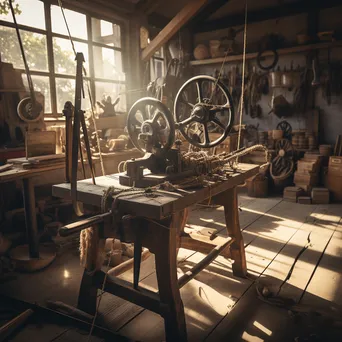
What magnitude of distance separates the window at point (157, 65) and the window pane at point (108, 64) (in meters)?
1.09

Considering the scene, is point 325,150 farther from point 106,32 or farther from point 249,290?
point 106,32

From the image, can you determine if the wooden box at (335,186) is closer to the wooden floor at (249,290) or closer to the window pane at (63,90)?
the wooden floor at (249,290)

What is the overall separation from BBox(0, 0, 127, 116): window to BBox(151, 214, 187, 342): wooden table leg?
97.1 inches

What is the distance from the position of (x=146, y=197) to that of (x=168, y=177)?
1.19ft

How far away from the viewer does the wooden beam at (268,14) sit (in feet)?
19.8

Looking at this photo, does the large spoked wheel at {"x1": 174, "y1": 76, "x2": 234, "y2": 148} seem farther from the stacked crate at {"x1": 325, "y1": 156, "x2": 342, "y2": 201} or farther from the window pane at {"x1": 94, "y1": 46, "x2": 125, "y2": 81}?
the stacked crate at {"x1": 325, "y1": 156, "x2": 342, "y2": 201}

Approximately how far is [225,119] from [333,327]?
17.4 feet

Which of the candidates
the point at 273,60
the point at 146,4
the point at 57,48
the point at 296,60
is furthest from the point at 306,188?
the point at 57,48

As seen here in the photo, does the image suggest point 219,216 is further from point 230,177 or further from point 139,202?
point 139,202

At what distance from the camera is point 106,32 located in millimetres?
5523

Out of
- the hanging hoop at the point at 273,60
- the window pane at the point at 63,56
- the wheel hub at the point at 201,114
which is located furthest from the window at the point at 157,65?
the wheel hub at the point at 201,114

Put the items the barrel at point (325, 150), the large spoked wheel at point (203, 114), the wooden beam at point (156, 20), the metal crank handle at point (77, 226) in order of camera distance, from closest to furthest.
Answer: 1. the metal crank handle at point (77, 226)
2. the large spoked wheel at point (203, 114)
3. the barrel at point (325, 150)
4. the wooden beam at point (156, 20)

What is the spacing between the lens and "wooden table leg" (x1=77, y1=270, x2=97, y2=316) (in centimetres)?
233

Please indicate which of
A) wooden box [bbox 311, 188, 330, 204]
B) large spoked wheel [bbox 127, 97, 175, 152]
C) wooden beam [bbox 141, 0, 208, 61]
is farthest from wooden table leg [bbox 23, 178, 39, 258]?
wooden box [bbox 311, 188, 330, 204]
